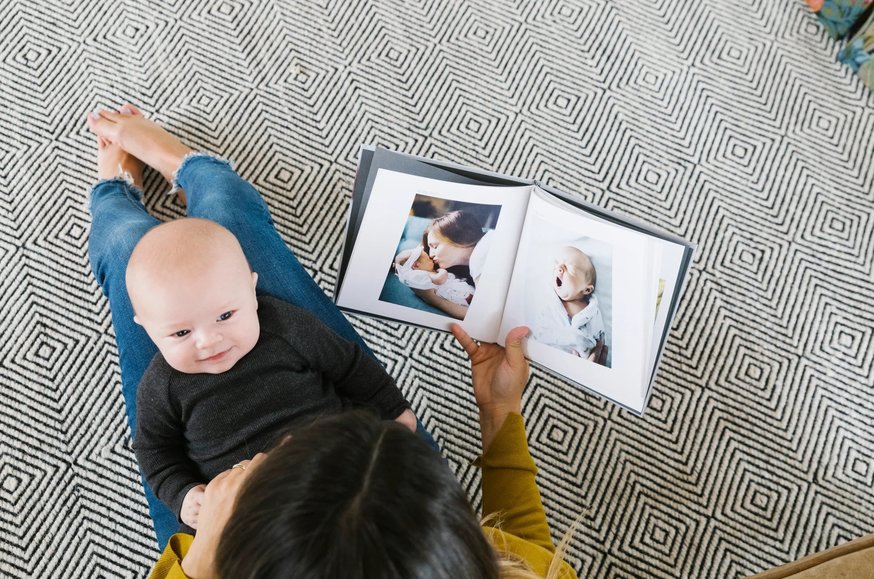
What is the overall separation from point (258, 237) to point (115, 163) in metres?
0.35

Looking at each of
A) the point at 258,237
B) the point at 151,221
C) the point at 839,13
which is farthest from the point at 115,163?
the point at 839,13

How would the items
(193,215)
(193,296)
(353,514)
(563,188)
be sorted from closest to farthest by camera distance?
(353,514), (193,296), (193,215), (563,188)

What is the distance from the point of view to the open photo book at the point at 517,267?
0.84 meters

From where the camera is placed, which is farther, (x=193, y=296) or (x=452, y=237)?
(x=452, y=237)

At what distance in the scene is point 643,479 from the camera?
102cm

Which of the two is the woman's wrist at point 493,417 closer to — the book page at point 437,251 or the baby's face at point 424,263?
the book page at point 437,251

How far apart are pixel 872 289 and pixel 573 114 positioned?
598 mm

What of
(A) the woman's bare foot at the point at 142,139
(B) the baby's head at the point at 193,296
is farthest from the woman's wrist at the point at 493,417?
(A) the woman's bare foot at the point at 142,139

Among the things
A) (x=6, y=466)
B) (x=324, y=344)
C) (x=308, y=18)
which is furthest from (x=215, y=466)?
(x=308, y=18)

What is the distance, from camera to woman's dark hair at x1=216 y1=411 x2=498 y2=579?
0.39m

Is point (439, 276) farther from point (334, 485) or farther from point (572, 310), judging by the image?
point (334, 485)

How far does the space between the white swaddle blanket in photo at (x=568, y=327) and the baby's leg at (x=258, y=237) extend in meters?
0.24

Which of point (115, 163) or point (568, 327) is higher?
point (568, 327)

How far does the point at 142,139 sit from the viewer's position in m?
1.06
